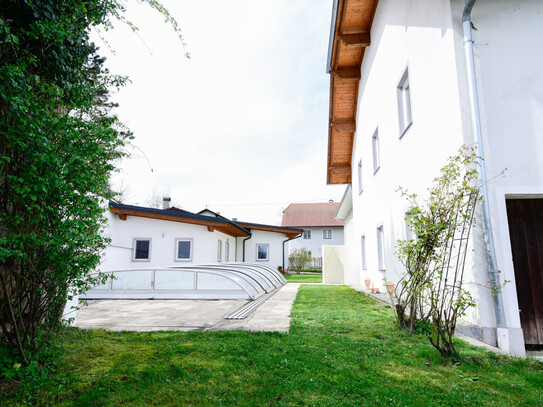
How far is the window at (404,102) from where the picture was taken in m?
7.24

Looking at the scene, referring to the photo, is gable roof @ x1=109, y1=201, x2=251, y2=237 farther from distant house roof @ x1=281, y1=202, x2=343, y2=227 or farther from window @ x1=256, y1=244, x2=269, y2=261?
distant house roof @ x1=281, y1=202, x2=343, y2=227

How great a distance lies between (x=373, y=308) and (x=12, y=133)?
23.1 feet

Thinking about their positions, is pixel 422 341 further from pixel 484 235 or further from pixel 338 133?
pixel 338 133

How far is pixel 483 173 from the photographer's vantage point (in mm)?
4414

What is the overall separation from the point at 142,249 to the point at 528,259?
13.9 meters

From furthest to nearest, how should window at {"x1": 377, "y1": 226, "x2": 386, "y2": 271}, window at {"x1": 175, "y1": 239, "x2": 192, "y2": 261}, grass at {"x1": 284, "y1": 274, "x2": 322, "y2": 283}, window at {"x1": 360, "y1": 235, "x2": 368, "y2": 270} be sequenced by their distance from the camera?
grass at {"x1": 284, "y1": 274, "x2": 322, "y2": 283}
window at {"x1": 175, "y1": 239, "x2": 192, "y2": 261}
window at {"x1": 360, "y1": 235, "x2": 368, "y2": 270}
window at {"x1": 377, "y1": 226, "x2": 386, "y2": 271}

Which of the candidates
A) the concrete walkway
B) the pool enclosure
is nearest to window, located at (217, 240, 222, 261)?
the pool enclosure

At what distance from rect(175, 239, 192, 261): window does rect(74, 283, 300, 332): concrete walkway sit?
669 centimetres

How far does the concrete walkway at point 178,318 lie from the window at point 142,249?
6.49 meters

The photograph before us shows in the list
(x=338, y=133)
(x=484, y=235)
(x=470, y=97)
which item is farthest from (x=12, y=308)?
(x=338, y=133)

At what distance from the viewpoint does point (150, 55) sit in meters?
4.54

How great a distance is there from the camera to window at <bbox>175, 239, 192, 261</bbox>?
1529 centimetres

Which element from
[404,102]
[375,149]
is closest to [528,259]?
[404,102]

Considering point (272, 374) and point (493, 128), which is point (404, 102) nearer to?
point (493, 128)
